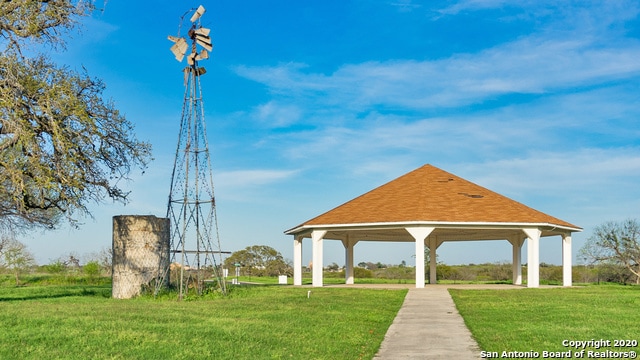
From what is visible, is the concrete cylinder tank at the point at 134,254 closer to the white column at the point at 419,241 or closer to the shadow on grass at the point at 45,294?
the shadow on grass at the point at 45,294

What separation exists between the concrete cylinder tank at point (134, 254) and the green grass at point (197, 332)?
502 centimetres

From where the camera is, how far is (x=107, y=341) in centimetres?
1141

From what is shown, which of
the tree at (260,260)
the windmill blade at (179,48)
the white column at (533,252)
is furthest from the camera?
the tree at (260,260)

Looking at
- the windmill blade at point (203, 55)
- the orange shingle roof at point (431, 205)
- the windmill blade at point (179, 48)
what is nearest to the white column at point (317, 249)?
the orange shingle roof at point (431, 205)

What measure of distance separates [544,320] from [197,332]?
331 inches

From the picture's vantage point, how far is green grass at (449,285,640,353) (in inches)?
464

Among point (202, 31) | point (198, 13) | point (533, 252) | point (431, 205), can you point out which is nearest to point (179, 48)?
point (202, 31)

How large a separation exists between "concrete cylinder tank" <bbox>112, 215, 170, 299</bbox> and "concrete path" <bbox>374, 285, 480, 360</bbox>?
421 inches

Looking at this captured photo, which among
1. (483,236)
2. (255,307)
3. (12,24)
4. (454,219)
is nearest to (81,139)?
(12,24)

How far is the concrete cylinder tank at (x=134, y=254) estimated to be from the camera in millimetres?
23938

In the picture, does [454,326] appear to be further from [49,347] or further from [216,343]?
[49,347]

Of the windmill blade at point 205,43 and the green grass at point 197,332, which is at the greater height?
the windmill blade at point 205,43

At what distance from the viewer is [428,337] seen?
483 inches

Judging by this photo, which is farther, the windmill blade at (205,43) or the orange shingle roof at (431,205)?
the orange shingle roof at (431,205)
